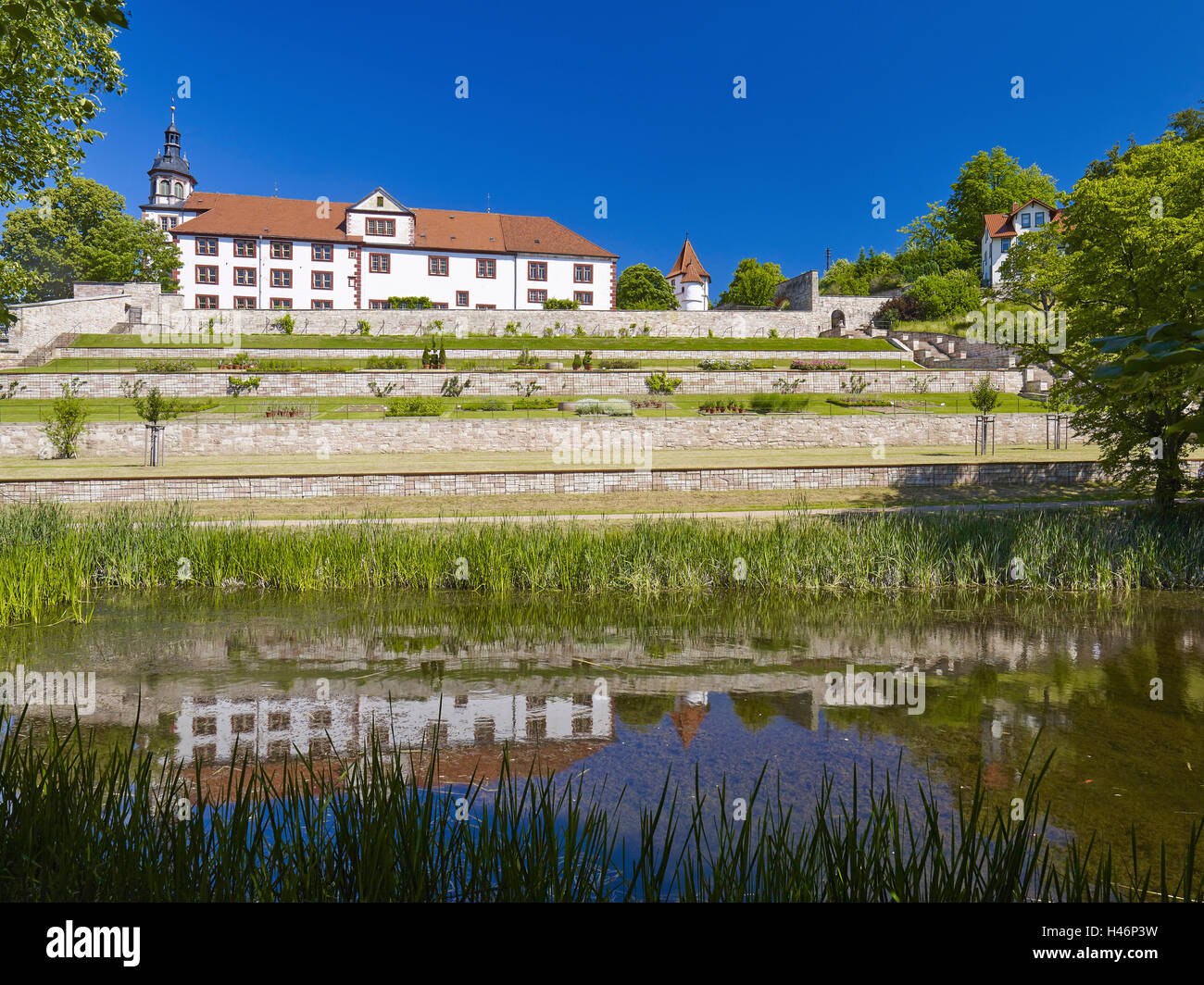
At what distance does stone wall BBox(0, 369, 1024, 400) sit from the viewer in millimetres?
33281

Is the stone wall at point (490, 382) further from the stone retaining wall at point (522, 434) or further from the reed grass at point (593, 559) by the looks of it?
the reed grass at point (593, 559)

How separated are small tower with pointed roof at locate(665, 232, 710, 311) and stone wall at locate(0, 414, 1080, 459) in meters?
58.6

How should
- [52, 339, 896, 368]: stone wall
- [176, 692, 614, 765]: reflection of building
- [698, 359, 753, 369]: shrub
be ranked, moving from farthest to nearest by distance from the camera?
[698, 359, 753, 369]: shrub → [52, 339, 896, 368]: stone wall → [176, 692, 614, 765]: reflection of building

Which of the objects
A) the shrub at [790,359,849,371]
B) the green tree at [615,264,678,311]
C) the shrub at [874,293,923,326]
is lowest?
the shrub at [790,359,849,371]

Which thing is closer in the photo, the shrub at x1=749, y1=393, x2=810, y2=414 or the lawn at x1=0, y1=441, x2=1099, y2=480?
the lawn at x1=0, y1=441, x2=1099, y2=480

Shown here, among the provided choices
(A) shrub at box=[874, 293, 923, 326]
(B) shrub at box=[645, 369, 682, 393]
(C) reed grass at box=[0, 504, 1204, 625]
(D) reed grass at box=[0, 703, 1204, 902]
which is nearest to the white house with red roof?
(A) shrub at box=[874, 293, 923, 326]

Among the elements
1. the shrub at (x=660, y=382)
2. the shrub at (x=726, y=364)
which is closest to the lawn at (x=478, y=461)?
the shrub at (x=660, y=382)

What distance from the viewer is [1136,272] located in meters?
13.1

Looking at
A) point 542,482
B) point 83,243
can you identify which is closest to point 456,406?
point 542,482

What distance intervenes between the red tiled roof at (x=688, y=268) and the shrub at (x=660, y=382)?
179 feet

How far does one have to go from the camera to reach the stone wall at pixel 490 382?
33.3m

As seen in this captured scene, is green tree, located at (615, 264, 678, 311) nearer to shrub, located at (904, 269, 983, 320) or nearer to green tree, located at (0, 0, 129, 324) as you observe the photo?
shrub, located at (904, 269, 983, 320)
